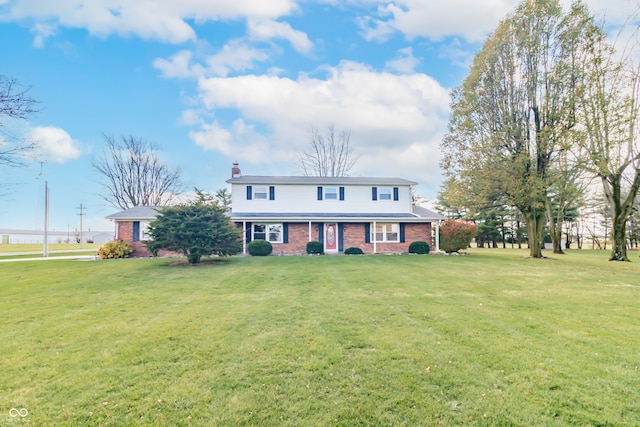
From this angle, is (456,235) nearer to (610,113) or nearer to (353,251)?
(353,251)

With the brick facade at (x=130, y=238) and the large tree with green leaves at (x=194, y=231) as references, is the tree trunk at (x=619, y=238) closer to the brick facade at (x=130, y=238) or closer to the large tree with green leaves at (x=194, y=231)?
the large tree with green leaves at (x=194, y=231)

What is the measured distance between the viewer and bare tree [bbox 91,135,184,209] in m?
33.2

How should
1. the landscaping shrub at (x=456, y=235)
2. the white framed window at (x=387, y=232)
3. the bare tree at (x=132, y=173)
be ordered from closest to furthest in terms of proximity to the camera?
the landscaping shrub at (x=456, y=235) < the white framed window at (x=387, y=232) < the bare tree at (x=132, y=173)

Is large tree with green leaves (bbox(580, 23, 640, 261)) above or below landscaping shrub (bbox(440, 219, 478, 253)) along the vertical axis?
above

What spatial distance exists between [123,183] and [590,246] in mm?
58378

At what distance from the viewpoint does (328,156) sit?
34375 mm

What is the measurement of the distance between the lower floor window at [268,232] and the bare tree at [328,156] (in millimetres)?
14309

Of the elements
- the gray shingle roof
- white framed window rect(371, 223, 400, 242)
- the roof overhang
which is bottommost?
white framed window rect(371, 223, 400, 242)

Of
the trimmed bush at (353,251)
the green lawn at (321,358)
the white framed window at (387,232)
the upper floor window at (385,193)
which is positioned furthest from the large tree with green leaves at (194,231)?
the upper floor window at (385,193)

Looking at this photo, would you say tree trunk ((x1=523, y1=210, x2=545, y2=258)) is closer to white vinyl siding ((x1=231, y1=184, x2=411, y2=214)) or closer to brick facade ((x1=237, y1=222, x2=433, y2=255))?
brick facade ((x1=237, y1=222, x2=433, y2=255))

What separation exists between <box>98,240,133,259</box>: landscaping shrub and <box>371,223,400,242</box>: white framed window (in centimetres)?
1668

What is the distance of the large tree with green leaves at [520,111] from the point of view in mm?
17109

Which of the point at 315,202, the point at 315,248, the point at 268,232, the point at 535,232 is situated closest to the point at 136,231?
the point at 268,232

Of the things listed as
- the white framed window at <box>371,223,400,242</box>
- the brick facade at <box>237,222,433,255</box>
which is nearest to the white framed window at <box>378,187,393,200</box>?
the white framed window at <box>371,223,400,242</box>
